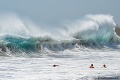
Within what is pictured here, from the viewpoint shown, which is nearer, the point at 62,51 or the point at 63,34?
the point at 62,51

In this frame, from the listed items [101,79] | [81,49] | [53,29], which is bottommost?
[101,79]

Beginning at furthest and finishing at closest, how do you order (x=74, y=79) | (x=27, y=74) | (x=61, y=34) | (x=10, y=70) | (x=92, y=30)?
(x=92, y=30) → (x=61, y=34) → (x=10, y=70) → (x=27, y=74) → (x=74, y=79)

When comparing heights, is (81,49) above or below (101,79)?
above

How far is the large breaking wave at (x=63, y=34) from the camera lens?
24.5 m

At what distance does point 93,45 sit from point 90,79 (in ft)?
67.0

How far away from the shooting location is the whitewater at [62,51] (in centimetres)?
1448

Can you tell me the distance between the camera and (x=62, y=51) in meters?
26.4

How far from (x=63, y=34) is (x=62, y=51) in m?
6.66

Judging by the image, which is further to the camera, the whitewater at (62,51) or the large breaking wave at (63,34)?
the large breaking wave at (63,34)

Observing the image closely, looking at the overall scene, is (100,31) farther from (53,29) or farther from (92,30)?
(53,29)

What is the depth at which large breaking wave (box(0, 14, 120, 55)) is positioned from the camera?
2449cm

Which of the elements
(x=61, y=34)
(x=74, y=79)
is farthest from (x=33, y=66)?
(x=61, y=34)

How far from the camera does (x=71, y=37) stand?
108 feet

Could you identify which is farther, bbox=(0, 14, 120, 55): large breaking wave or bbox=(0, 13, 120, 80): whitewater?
bbox=(0, 14, 120, 55): large breaking wave
